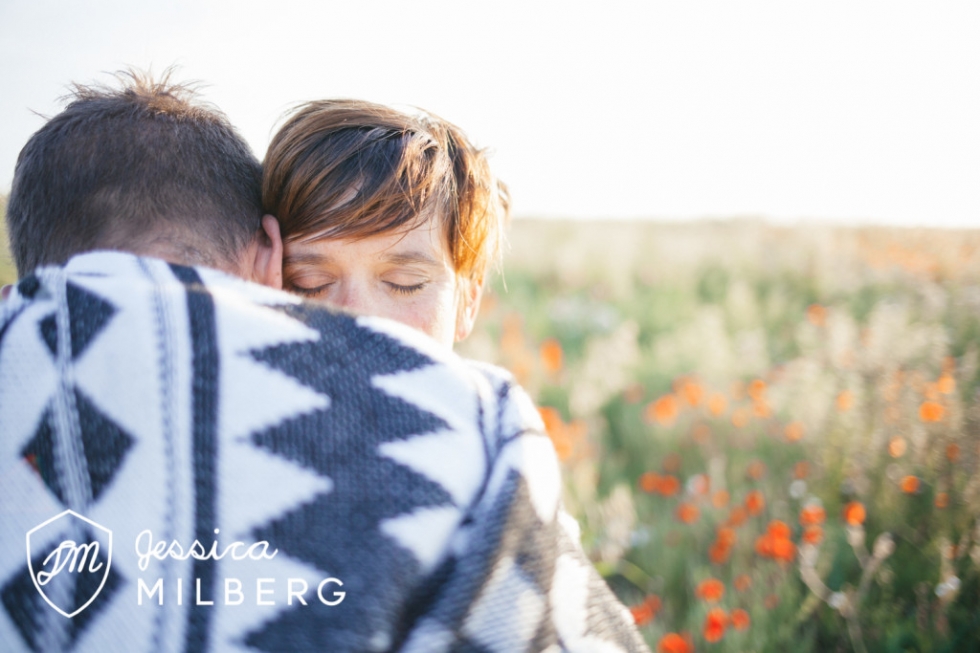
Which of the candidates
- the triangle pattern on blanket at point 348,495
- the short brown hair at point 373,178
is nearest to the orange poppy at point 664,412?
the short brown hair at point 373,178

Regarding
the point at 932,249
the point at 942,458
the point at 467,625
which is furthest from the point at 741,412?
the point at 932,249

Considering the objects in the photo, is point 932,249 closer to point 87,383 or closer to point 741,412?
point 741,412

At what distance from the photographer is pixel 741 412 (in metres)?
3.35

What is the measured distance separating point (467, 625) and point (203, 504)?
409mm

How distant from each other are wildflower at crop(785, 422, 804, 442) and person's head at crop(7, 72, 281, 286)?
2.63 m

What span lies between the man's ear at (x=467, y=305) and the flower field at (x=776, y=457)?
1053 mm

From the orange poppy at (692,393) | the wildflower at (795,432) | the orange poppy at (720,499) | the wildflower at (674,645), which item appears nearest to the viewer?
the wildflower at (674,645)

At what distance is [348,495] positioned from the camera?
0.86m

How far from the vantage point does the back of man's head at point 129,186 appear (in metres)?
1.18

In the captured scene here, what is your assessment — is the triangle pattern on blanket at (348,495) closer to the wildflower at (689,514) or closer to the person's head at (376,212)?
the person's head at (376,212)

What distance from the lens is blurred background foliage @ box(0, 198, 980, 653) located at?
2.08 m

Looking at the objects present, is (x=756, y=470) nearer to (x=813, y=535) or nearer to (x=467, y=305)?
(x=813, y=535)

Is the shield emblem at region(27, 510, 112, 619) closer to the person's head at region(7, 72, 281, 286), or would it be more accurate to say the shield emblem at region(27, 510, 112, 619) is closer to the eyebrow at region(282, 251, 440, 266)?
the person's head at region(7, 72, 281, 286)

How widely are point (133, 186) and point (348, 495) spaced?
803 mm
